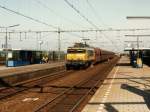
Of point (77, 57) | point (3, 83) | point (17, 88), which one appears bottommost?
point (17, 88)

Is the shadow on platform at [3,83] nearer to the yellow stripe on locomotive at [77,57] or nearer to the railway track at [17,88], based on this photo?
the railway track at [17,88]

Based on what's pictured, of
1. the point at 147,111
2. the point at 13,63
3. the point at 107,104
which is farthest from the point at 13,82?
the point at 13,63

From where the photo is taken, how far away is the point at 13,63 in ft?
169

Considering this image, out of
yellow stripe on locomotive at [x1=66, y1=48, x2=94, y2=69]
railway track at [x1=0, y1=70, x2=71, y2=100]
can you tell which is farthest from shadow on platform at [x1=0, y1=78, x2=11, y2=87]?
yellow stripe on locomotive at [x1=66, y1=48, x2=94, y2=69]

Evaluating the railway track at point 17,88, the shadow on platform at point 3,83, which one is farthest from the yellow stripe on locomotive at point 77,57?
the shadow on platform at point 3,83

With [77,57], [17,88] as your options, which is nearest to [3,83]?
[17,88]

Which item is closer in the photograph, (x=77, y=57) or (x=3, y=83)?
(x=3, y=83)

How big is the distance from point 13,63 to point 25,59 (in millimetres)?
5934

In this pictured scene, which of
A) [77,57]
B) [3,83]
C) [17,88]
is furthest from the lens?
[77,57]

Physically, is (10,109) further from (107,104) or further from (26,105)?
(107,104)

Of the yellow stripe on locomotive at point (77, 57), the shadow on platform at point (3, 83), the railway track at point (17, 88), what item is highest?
the yellow stripe on locomotive at point (77, 57)

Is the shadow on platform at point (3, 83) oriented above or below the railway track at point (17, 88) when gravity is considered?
above

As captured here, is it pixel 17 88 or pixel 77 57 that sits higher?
pixel 77 57

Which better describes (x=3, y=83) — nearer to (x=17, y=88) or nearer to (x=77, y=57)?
(x=17, y=88)
